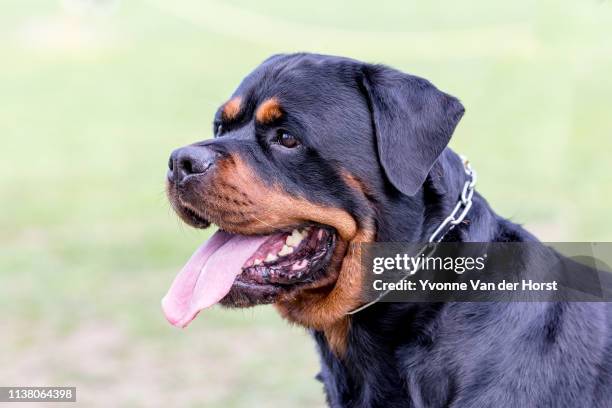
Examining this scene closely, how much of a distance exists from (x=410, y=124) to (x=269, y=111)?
518mm

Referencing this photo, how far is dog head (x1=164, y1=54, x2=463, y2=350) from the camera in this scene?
2875mm

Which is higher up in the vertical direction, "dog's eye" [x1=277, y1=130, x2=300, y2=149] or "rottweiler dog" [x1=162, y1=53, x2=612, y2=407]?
"dog's eye" [x1=277, y1=130, x2=300, y2=149]

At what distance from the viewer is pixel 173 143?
514 inches

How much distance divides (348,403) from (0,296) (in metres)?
4.99

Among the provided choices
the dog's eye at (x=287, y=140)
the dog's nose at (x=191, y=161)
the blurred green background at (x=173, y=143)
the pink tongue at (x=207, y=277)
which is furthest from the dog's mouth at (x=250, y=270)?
the blurred green background at (x=173, y=143)

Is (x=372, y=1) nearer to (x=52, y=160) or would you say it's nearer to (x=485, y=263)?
(x=52, y=160)

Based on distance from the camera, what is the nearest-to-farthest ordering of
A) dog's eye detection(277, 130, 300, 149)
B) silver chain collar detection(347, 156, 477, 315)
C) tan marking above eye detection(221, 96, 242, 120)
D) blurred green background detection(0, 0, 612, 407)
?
1. silver chain collar detection(347, 156, 477, 315)
2. dog's eye detection(277, 130, 300, 149)
3. tan marking above eye detection(221, 96, 242, 120)
4. blurred green background detection(0, 0, 612, 407)

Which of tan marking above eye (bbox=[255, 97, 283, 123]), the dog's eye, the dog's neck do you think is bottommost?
the dog's neck

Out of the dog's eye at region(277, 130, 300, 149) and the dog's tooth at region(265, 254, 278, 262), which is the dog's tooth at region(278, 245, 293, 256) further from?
the dog's eye at region(277, 130, 300, 149)

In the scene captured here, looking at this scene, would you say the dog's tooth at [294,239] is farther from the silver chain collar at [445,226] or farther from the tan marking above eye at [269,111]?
the tan marking above eye at [269,111]

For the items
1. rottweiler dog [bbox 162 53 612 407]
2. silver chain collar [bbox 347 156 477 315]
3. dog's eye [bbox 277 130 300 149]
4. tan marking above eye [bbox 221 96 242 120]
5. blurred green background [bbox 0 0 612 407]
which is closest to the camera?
rottweiler dog [bbox 162 53 612 407]

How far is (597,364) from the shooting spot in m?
2.74

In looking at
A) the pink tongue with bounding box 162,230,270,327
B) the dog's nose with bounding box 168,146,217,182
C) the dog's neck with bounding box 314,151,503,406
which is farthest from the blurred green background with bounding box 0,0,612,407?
the dog's nose with bounding box 168,146,217,182

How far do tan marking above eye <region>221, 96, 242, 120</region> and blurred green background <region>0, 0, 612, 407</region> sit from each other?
4.36 ft
